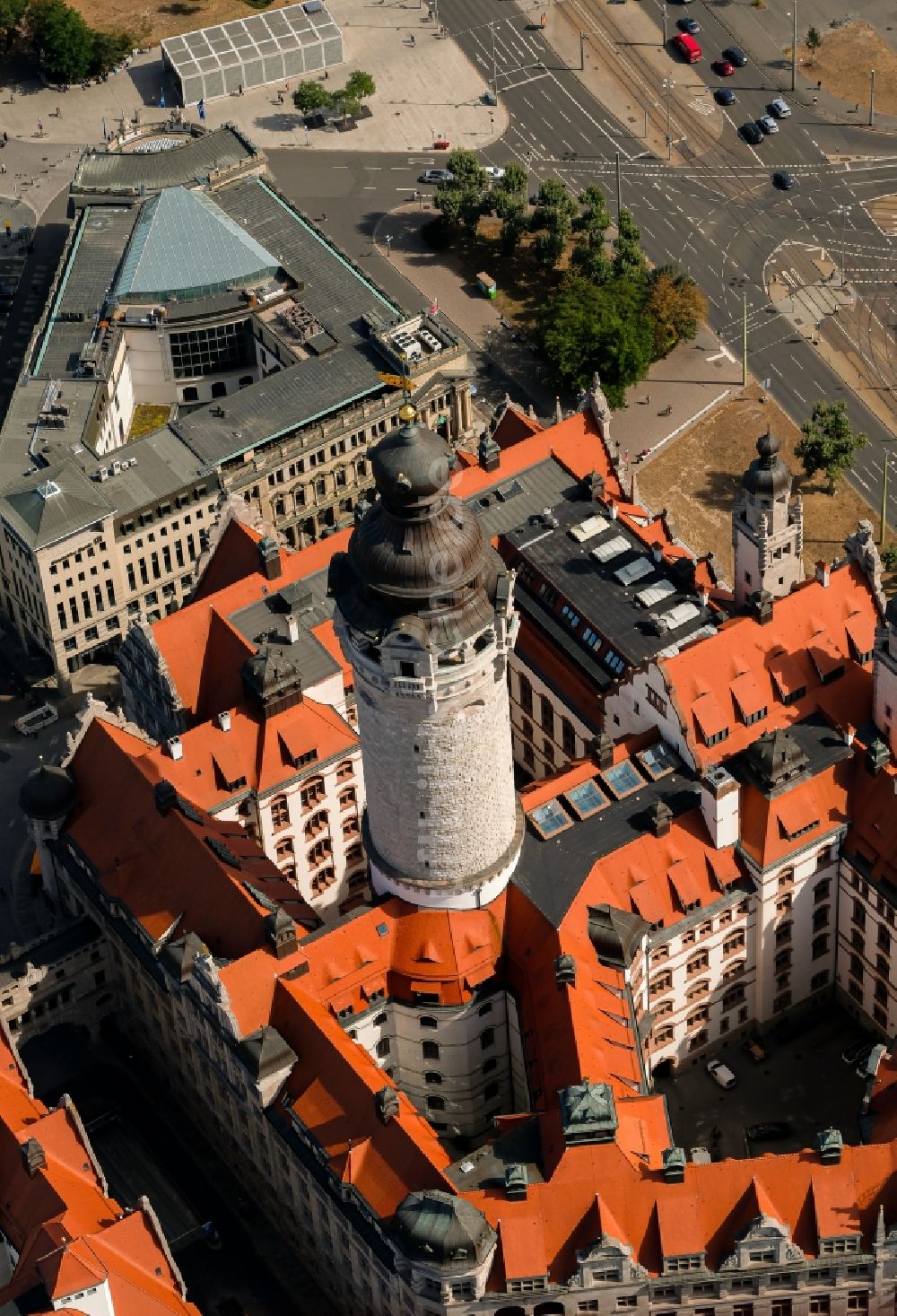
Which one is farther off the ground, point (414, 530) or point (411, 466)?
point (411, 466)

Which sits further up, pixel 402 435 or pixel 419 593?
pixel 402 435

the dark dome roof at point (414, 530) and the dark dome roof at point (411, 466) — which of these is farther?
the dark dome roof at point (414, 530)

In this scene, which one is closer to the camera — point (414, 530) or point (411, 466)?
point (411, 466)

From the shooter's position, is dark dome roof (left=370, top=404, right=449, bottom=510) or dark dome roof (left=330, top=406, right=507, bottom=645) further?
dark dome roof (left=330, top=406, right=507, bottom=645)
